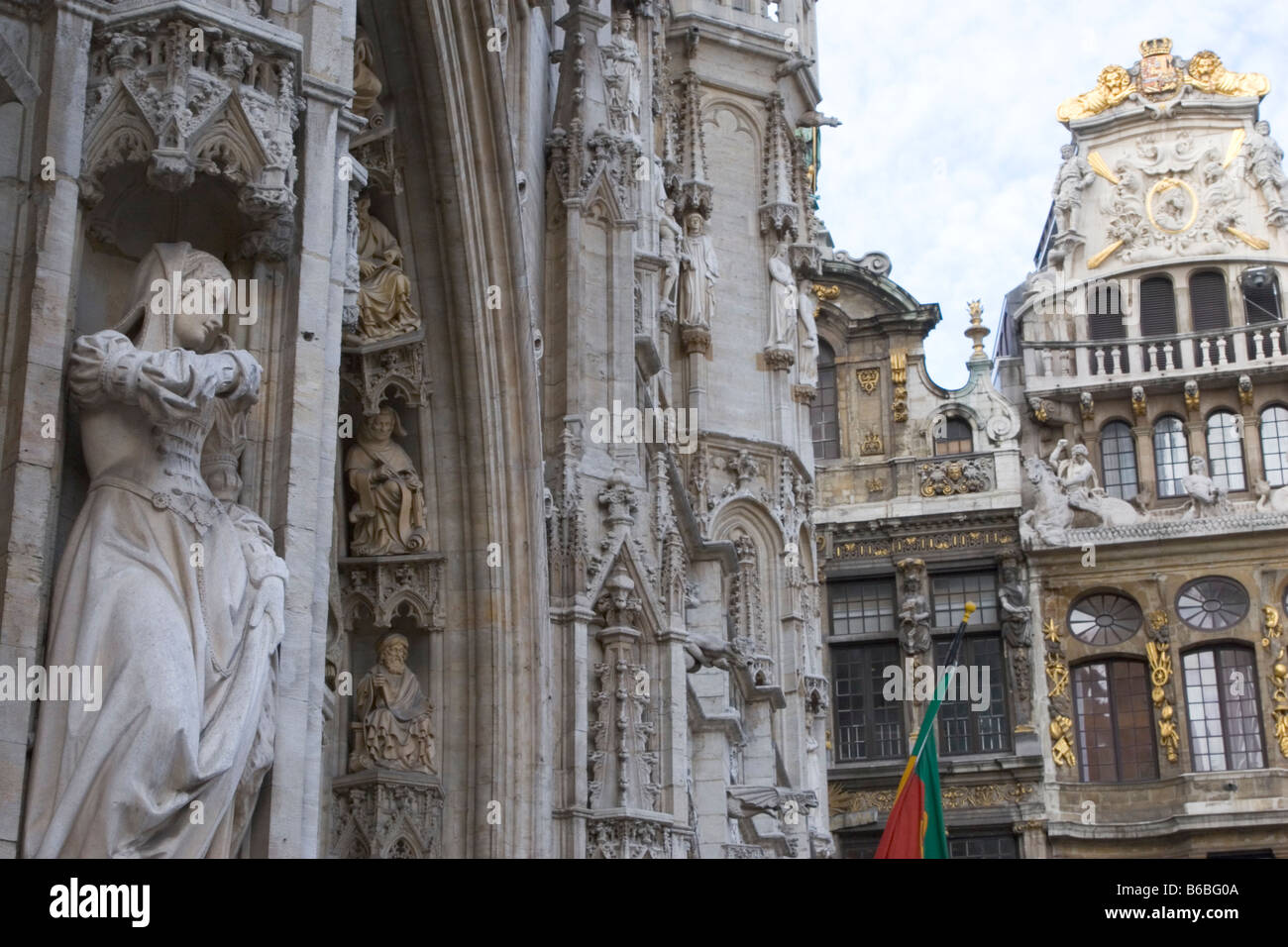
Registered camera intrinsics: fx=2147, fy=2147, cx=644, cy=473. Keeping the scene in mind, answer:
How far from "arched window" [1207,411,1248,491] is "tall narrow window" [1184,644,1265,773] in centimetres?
309

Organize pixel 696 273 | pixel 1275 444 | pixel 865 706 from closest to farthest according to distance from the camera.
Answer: pixel 696 273
pixel 865 706
pixel 1275 444

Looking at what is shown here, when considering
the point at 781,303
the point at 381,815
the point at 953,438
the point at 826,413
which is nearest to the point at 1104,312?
the point at 953,438

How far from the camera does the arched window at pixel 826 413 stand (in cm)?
4003

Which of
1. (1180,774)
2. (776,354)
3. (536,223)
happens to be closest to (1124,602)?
(1180,774)

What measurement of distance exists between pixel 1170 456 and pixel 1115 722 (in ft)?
16.5

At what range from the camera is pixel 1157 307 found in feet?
132

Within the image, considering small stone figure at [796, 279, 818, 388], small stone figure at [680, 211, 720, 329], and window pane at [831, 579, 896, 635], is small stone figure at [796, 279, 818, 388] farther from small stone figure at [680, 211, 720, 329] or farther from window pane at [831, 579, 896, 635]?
window pane at [831, 579, 896, 635]

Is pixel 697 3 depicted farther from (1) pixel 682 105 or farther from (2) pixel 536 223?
(2) pixel 536 223

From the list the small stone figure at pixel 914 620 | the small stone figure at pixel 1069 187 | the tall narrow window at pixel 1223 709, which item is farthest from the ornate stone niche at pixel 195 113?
the small stone figure at pixel 1069 187

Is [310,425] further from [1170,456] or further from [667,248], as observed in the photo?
[1170,456]

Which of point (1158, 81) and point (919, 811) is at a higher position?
point (1158, 81)

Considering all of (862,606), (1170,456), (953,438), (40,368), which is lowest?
(40,368)

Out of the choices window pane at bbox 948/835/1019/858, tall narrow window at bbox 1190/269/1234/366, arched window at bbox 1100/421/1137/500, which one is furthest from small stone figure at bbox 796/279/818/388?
tall narrow window at bbox 1190/269/1234/366

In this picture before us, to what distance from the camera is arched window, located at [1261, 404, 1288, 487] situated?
3838cm
